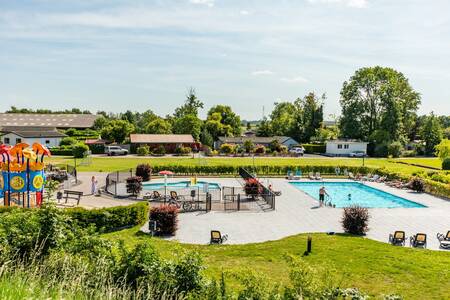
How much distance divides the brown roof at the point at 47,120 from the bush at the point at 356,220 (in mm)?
88705

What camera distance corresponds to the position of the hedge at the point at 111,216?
63.6ft

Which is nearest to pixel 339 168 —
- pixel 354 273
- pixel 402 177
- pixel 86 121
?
pixel 402 177

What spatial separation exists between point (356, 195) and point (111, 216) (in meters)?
23.4

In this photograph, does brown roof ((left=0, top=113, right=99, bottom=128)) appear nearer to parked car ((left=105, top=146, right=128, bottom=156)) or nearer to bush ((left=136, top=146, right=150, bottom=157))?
parked car ((left=105, top=146, right=128, bottom=156))

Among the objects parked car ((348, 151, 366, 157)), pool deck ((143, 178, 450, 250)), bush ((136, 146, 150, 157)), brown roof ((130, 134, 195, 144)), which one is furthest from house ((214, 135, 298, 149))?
pool deck ((143, 178, 450, 250))

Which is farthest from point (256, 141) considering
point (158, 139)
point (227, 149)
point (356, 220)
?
point (356, 220)

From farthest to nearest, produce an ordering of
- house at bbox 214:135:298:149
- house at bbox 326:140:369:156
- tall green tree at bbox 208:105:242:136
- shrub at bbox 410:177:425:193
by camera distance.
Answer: tall green tree at bbox 208:105:242:136
house at bbox 214:135:298:149
house at bbox 326:140:369:156
shrub at bbox 410:177:425:193

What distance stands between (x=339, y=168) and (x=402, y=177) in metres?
7.56

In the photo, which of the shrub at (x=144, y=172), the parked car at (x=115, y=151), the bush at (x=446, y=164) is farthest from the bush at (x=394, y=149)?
the shrub at (x=144, y=172)

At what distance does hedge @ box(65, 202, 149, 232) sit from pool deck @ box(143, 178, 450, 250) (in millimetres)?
2348

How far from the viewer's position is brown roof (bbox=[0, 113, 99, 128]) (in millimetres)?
98938

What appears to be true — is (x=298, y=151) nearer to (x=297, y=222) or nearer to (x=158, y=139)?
(x=158, y=139)

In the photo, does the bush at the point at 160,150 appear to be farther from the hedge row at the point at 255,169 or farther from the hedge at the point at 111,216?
the hedge at the point at 111,216

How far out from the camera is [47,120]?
102m
